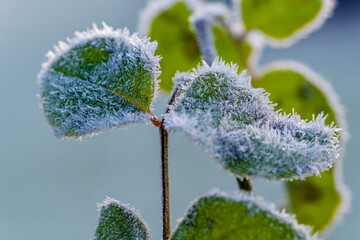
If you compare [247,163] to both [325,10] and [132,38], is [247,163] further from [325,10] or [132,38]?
[325,10]

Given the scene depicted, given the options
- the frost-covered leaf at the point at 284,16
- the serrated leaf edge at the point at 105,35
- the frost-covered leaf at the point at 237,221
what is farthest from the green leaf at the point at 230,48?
the frost-covered leaf at the point at 237,221

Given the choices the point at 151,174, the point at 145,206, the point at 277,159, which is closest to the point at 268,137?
the point at 277,159

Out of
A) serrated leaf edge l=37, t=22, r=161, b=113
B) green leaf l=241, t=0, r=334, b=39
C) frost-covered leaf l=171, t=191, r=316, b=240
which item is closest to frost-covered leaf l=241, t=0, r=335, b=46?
green leaf l=241, t=0, r=334, b=39

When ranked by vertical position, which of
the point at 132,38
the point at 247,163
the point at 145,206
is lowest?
the point at 247,163

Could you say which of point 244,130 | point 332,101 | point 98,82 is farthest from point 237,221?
point 332,101

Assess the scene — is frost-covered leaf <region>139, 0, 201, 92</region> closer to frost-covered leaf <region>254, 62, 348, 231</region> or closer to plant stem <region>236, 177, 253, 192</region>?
frost-covered leaf <region>254, 62, 348, 231</region>

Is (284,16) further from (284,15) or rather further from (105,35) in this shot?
(105,35)
